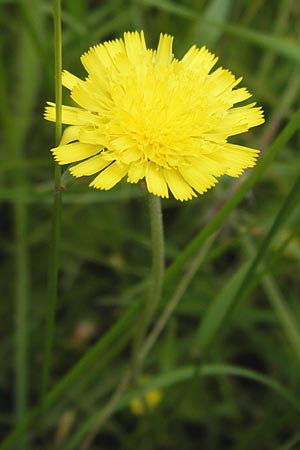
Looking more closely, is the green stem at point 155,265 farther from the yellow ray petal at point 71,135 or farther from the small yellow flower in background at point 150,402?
the small yellow flower in background at point 150,402

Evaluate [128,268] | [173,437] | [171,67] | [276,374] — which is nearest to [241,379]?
[276,374]

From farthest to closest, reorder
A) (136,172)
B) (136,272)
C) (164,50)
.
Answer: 1. (136,272)
2. (164,50)
3. (136,172)

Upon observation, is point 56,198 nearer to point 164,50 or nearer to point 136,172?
point 136,172

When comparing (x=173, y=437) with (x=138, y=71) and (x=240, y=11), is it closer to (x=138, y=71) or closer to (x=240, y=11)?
(x=138, y=71)

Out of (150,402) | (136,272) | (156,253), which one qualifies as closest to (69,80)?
(156,253)

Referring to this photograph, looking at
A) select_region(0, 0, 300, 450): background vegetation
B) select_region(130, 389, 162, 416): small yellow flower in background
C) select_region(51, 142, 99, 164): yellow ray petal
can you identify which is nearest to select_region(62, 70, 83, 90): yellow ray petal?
select_region(51, 142, 99, 164): yellow ray petal
